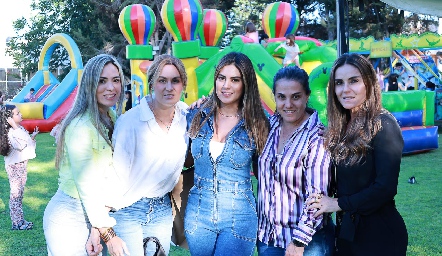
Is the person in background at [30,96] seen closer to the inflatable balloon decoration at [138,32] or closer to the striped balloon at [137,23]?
the inflatable balloon decoration at [138,32]

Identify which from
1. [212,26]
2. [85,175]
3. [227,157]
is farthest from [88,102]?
[212,26]

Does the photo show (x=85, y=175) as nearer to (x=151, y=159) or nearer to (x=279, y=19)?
(x=151, y=159)

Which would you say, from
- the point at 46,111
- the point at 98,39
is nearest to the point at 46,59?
the point at 46,111

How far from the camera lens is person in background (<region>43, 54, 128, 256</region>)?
2.22 metres

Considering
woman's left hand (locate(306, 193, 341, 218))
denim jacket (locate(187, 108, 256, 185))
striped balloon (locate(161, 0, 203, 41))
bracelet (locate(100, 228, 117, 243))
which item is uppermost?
striped balloon (locate(161, 0, 203, 41))

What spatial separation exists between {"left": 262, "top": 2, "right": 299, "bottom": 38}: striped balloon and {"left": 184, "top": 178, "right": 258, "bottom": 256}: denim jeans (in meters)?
8.66

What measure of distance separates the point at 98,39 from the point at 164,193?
23.4m

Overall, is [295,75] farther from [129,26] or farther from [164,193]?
[129,26]

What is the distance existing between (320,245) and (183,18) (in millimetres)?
6489

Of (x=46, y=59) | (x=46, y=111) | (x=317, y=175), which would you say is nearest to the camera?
(x=317, y=175)

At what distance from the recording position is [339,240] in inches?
84.7

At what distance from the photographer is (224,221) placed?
2.32 meters

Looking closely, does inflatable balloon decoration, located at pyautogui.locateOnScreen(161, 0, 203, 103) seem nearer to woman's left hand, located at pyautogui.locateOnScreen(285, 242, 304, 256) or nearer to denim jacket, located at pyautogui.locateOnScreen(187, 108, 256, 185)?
denim jacket, located at pyautogui.locateOnScreen(187, 108, 256, 185)

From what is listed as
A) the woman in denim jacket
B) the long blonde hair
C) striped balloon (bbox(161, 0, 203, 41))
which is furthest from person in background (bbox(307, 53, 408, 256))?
striped balloon (bbox(161, 0, 203, 41))
